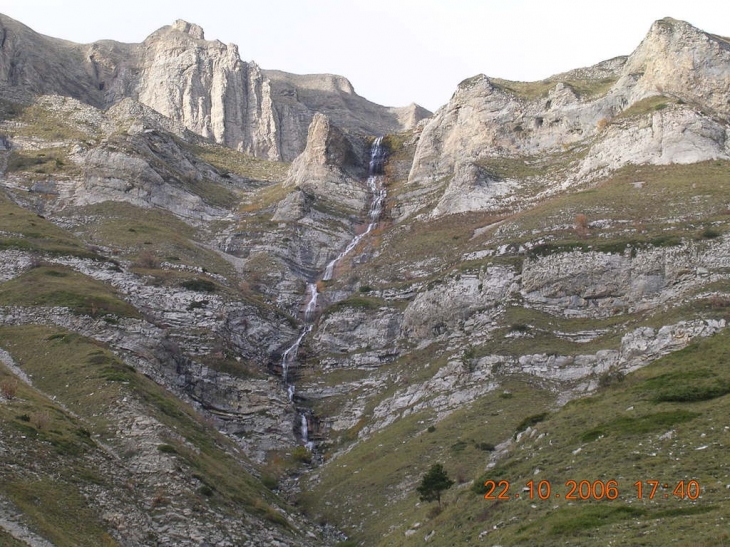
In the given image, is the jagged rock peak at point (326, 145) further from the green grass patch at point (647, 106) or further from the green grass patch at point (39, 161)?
the green grass patch at point (647, 106)

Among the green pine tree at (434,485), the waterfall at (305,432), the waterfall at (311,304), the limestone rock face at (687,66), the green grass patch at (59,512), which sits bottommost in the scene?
the waterfall at (305,432)

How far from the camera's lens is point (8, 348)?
63.1 metres

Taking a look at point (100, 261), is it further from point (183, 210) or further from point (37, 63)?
point (37, 63)

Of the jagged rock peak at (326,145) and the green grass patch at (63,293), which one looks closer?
the green grass patch at (63,293)

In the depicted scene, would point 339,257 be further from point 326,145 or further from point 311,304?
point 326,145

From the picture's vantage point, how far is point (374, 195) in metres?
132

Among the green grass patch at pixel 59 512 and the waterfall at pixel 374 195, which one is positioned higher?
the waterfall at pixel 374 195

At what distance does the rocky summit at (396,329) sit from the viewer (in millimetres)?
38969

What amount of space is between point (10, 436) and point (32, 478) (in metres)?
4.16

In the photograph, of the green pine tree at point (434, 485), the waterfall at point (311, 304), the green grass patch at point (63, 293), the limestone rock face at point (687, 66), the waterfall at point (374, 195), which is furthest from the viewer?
the waterfall at point (374, 195)

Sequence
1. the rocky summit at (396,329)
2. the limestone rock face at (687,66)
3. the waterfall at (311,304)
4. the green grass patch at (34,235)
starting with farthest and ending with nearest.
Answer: the limestone rock face at (687,66)
the waterfall at (311,304)
the green grass patch at (34,235)
the rocky summit at (396,329)
